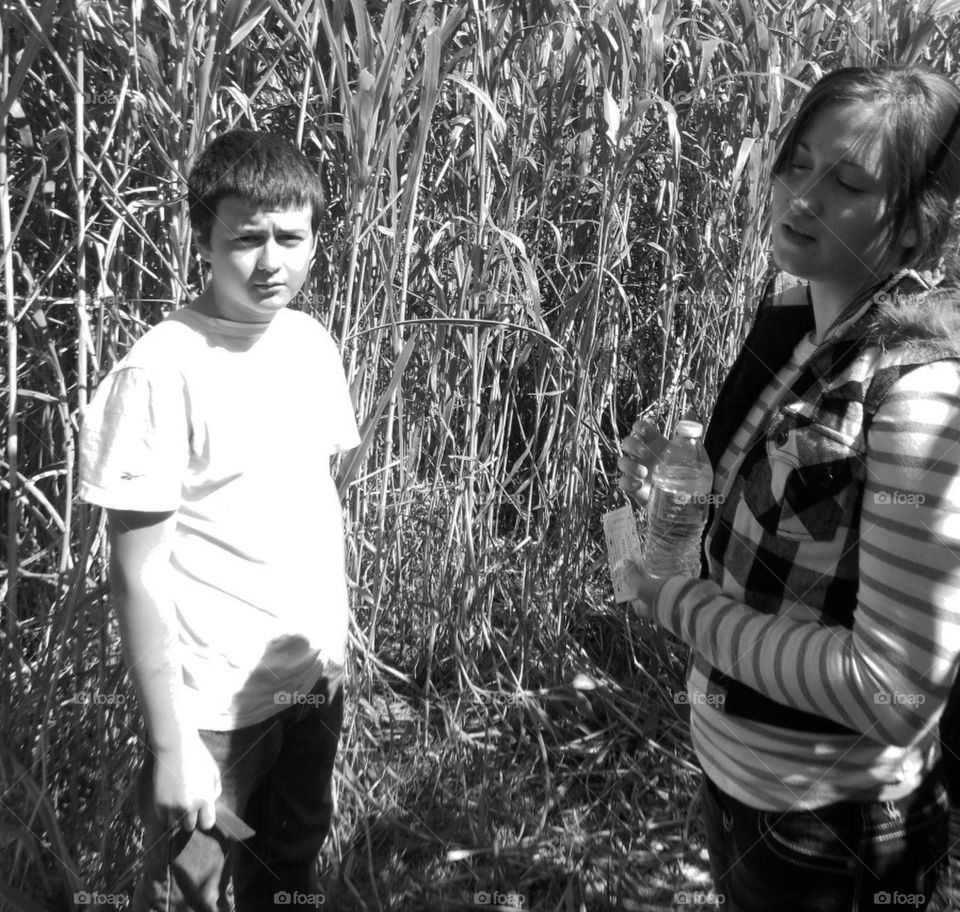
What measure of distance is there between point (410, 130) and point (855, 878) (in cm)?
169

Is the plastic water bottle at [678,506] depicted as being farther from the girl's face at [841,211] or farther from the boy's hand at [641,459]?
the girl's face at [841,211]

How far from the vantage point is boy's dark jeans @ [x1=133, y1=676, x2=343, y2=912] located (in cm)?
122

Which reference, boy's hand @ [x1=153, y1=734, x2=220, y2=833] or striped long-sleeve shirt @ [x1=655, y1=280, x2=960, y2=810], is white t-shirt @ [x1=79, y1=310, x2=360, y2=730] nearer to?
boy's hand @ [x1=153, y1=734, x2=220, y2=833]

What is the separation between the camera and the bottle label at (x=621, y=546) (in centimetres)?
111

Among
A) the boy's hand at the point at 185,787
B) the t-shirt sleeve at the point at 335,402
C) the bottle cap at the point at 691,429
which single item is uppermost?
the bottle cap at the point at 691,429

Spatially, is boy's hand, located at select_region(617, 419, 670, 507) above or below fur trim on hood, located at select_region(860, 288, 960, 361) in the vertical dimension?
below

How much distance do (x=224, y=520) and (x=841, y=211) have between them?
0.82 m

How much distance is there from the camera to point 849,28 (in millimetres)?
2488

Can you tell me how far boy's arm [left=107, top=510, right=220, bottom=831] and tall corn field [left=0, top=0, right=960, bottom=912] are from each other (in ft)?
0.82

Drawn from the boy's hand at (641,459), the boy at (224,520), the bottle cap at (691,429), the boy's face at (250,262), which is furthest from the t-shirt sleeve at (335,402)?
the bottle cap at (691,429)

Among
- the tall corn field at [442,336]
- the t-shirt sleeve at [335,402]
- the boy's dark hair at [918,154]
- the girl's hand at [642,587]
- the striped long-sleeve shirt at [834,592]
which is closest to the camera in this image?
the striped long-sleeve shirt at [834,592]

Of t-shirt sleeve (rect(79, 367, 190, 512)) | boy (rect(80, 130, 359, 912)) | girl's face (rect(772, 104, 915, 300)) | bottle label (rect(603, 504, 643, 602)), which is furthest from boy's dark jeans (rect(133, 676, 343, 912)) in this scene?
girl's face (rect(772, 104, 915, 300))

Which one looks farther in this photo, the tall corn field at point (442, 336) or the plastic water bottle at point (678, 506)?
the tall corn field at point (442, 336)

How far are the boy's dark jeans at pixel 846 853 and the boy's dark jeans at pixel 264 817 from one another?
0.65m
